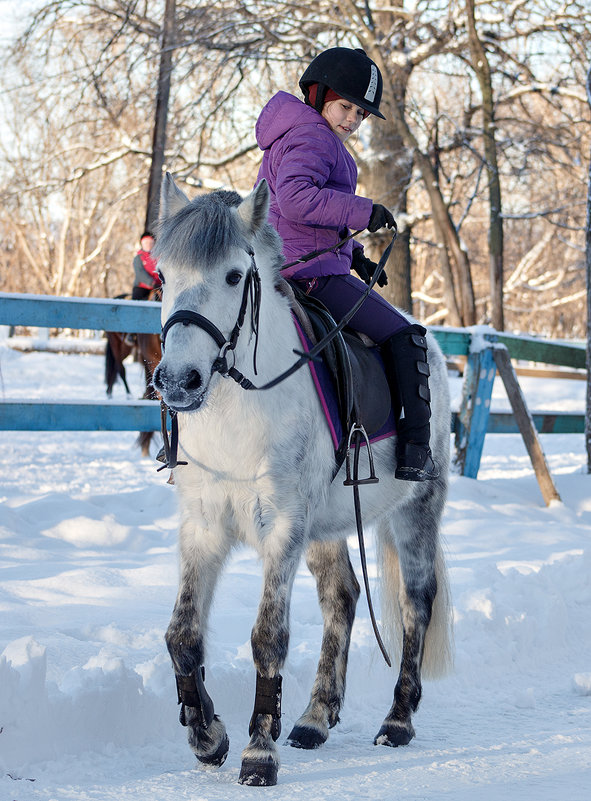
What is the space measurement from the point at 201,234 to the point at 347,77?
1.27 m

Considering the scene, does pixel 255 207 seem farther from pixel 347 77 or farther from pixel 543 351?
pixel 543 351

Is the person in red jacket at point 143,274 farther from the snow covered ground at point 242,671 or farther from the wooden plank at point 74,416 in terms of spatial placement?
the snow covered ground at point 242,671

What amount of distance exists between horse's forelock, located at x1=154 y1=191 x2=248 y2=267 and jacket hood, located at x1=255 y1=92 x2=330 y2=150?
2.61ft

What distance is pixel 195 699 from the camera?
3221mm

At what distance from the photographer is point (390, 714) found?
3850mm

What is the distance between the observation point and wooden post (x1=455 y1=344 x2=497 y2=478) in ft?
28.3

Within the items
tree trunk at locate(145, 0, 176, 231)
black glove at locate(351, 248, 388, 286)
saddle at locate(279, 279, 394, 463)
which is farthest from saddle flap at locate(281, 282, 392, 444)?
tree trunk at locate(145, 0, 176, 231)

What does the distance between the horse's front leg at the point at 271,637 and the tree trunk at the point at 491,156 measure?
13.3 metres

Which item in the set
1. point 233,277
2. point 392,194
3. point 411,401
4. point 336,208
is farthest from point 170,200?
point 392,194

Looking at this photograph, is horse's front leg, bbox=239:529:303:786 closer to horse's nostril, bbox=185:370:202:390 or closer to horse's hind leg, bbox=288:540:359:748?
horse's hind leg, bbox=288:540:359:748

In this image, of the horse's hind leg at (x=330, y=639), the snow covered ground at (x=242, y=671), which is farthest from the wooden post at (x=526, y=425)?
the horse's hind leg at (x=330, y=639)

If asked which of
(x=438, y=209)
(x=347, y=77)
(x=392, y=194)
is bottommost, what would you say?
(x=347, y=77)

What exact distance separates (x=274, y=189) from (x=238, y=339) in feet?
3.37

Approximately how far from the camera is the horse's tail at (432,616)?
429 centimetres
